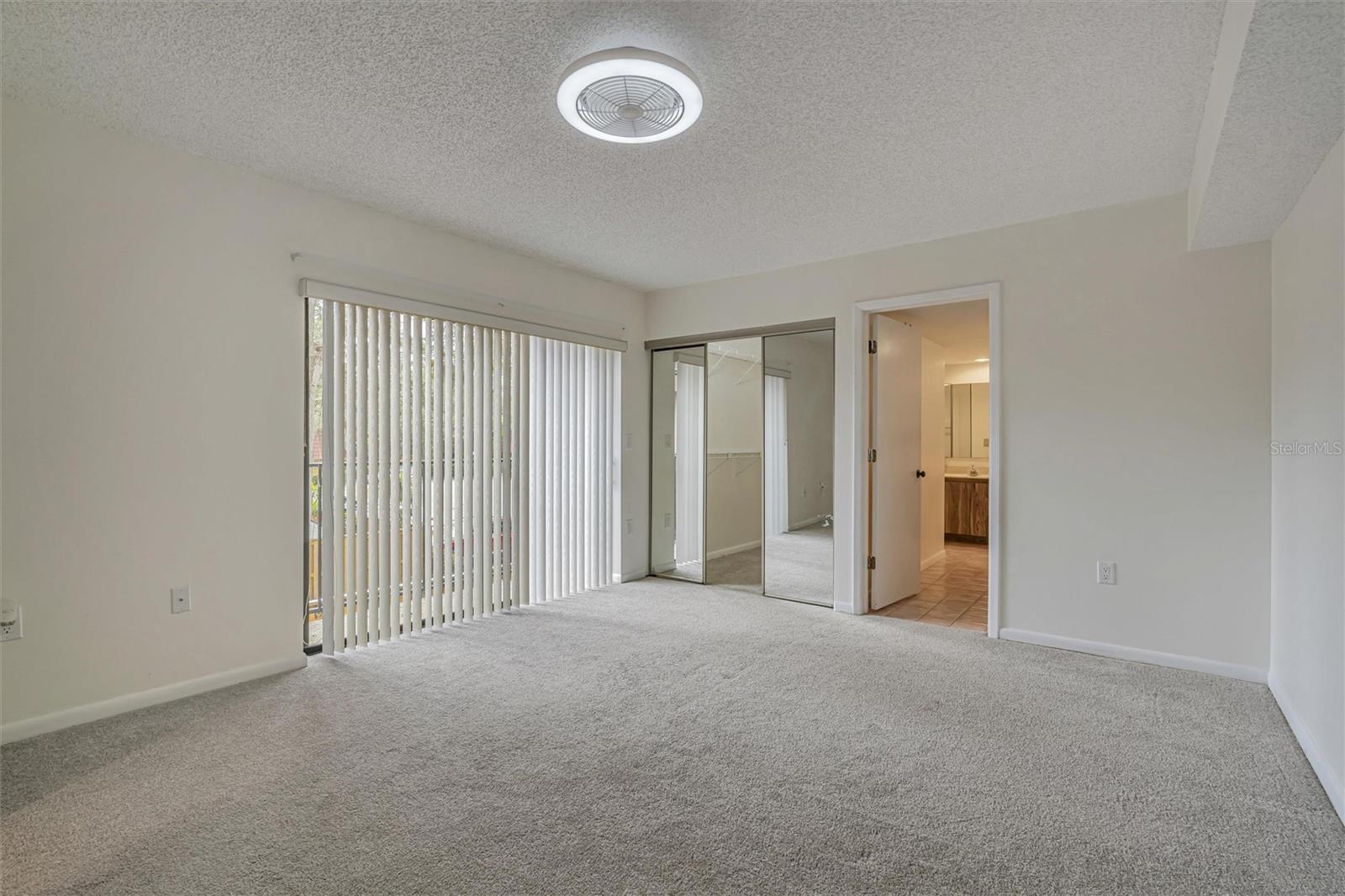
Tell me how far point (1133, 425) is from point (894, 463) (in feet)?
4.97

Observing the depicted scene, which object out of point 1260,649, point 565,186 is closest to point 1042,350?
point 1260,649

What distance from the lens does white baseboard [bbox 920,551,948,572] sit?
5.86 meters

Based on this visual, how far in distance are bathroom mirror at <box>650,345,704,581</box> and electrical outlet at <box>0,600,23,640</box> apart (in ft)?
12.7

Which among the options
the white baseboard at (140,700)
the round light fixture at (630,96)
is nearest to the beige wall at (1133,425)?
the round light fixture at (630,96)

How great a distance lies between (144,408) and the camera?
8.91ft

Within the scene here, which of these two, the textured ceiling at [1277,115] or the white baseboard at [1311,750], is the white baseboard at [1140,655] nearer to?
the white baseboard at [1311,750]

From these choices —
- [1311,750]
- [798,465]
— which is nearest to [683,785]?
[1311,750]

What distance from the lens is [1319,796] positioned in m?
2.01

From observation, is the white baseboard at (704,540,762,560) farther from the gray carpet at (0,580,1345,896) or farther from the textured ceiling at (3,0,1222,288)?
the textured ceiling at (3,0,1222,288)

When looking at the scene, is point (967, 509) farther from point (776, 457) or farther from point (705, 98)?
point (705, 98)

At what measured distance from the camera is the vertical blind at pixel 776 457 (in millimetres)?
4754

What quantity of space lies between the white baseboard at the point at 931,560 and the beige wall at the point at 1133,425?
223 centimetres

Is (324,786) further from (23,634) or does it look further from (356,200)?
(356,200)

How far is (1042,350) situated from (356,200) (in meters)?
3.94
